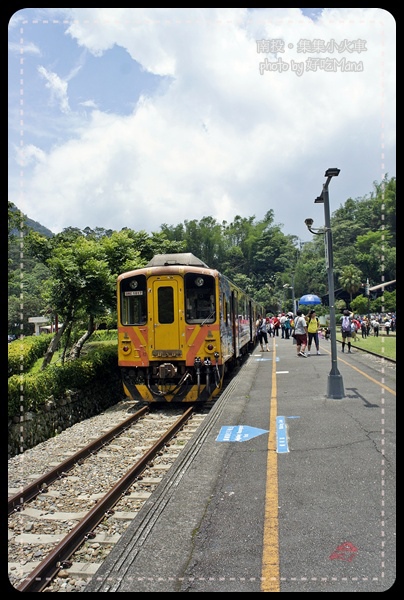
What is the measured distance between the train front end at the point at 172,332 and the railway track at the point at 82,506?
69.2 inches

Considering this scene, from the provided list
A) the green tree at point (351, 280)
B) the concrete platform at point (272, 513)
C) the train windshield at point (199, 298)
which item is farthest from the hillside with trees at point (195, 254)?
the concrete platform at point (272, 513)

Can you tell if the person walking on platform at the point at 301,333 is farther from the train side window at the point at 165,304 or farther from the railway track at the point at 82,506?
the railway track at the point at 82,506

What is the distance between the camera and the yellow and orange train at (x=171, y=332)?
1053cm

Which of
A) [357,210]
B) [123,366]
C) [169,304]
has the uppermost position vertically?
[357,210]

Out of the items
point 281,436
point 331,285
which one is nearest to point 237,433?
point 281,436

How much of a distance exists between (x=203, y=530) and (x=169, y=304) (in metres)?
6.83

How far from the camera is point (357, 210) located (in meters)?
88.8

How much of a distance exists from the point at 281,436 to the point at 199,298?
15.2 feet

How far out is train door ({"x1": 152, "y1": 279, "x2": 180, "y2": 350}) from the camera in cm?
1053

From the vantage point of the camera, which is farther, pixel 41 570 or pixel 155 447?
pixel 155 447

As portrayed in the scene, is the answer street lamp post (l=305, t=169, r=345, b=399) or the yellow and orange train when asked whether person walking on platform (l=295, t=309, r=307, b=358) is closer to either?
the yellow and orange train

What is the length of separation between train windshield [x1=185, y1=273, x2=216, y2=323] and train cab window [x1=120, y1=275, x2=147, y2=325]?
98 cm

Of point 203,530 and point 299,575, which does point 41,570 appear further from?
point 299,575
